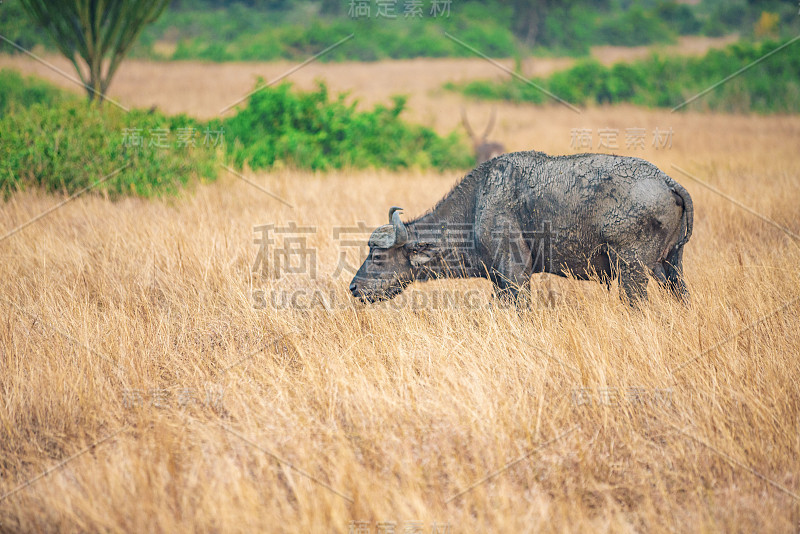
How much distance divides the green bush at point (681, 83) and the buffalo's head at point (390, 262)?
1675 cm

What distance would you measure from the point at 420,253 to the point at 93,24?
1076cm

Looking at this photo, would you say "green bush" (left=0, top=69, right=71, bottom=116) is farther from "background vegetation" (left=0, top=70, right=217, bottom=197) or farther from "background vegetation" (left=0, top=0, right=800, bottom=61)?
"background vegetation" (left=0, top=0, right=800, bottom=61)

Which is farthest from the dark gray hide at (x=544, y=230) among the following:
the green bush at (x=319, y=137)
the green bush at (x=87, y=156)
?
the green bush at (x=319, y=137)

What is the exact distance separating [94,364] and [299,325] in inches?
60.8

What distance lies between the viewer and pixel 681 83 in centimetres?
2003

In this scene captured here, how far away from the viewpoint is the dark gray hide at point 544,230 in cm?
446

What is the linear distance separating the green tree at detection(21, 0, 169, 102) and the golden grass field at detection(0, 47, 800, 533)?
6638 millimetres

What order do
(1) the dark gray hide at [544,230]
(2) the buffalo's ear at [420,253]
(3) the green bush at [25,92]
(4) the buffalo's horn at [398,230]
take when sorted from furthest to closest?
1. (3) the green bush at [25,92]
2. (2) the buffalo's ear at [420,253]
3. (4) the buffalo's horn at [398,230]
4. (1) the dark gray hide at [544,230]

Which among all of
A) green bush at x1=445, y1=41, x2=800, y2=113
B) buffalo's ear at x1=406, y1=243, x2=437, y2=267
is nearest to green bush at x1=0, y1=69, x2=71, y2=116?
buffalo's ear at x1=406, y1=243, x2=437, y2=267

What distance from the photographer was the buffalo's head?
4754mm

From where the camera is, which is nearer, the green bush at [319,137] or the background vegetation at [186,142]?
the background vegetation at [186,142]

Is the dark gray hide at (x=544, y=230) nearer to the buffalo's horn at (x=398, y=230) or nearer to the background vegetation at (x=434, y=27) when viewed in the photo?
the buffalo's horn at (x=398, y=230)

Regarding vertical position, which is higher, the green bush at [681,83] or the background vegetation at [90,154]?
the green bush at [681,83]

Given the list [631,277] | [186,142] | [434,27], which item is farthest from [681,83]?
[631,277]
